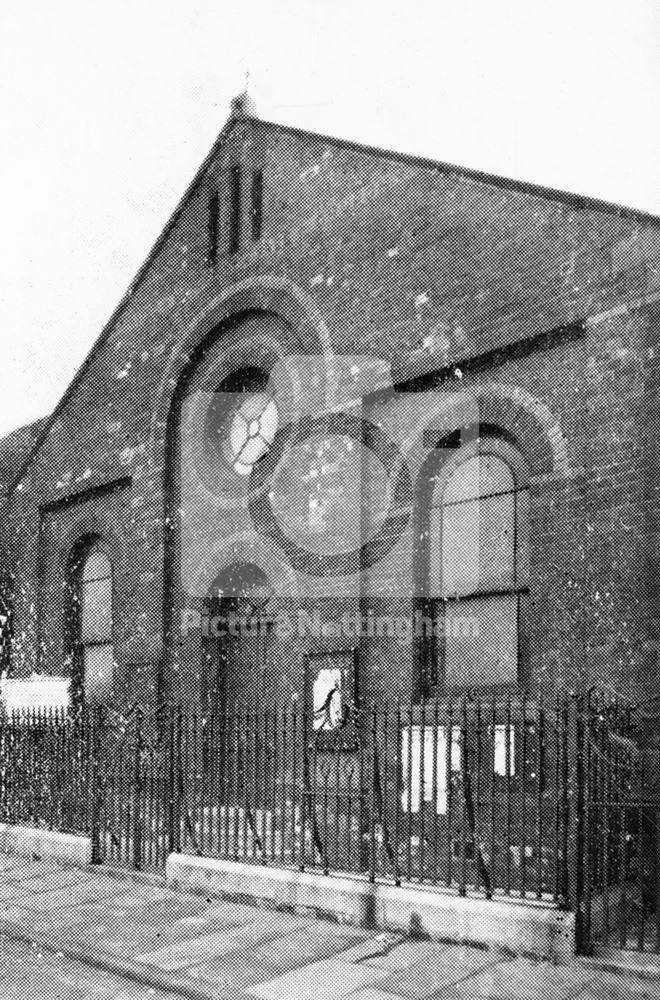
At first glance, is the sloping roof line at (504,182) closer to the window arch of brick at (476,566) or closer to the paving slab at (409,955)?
the window arch of brick at (476,566)

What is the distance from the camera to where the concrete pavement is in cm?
702

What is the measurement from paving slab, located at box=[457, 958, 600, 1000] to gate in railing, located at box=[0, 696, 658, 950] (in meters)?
0.30

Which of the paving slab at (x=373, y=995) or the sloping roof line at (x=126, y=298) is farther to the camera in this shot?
the sloping roof line at (x=126, y=298)

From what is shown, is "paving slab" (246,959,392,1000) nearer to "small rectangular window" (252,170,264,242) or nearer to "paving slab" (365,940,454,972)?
"paving slab" (365,940,454,972)

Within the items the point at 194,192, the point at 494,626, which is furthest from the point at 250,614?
the point at 194,192

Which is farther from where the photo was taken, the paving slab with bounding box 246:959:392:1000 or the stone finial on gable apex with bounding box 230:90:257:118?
the stone finial on gable apex with bounding box 230:90:257:118

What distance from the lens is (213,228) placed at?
15.4m

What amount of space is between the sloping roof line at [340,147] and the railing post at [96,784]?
6689 mm

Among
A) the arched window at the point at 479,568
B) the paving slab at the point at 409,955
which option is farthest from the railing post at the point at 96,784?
the paving slab at the point at 409,955

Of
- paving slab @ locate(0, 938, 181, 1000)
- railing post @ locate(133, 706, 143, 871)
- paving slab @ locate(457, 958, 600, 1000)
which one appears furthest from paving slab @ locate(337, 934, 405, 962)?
railing post @ locate(133, 706, 143, 871)

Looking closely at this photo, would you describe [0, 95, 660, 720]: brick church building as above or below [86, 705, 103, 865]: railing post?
above

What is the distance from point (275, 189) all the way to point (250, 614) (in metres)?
5.43

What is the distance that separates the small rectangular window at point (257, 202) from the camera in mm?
14617

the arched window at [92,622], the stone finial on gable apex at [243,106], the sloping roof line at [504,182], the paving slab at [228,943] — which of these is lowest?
the paving slab at [228,943]
